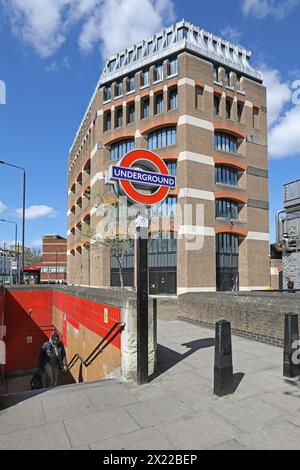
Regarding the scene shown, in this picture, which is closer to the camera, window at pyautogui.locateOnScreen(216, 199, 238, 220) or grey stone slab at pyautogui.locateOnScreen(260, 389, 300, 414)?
grey stone slab at pyautogui.locateOnScreen(260, 389, 300, 414)

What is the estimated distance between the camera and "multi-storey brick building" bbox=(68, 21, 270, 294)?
27.4m

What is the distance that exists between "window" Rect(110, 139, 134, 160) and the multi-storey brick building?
101mm

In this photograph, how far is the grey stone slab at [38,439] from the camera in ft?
12.0

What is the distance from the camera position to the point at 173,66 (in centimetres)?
2889

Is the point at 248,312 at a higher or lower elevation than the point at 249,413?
higher

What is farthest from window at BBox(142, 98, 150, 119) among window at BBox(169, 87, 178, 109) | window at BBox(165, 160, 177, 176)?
window at BBox(165, 160, 177, 176)

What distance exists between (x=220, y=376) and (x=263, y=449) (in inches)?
60.4

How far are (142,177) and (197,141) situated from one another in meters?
23.1

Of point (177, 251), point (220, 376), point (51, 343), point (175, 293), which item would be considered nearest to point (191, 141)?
point (177, 251)

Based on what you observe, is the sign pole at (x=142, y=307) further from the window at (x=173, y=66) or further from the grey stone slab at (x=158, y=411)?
the window at (x=173, y=66)

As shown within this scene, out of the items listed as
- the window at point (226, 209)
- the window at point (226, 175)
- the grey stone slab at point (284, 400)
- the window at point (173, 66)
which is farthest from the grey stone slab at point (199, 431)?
the window at point (173, 66)

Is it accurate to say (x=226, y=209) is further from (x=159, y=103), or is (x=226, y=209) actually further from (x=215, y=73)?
(x=215, y=73)

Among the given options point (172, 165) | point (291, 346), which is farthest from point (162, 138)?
point (291, 346)

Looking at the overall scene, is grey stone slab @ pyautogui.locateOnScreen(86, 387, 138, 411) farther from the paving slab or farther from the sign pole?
the paving slab
